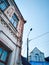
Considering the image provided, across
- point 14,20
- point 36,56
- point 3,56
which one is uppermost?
point 14,20

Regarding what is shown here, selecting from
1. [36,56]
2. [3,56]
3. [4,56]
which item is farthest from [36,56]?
[3,56]

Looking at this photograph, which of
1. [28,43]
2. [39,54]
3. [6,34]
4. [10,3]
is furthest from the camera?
[39,54]

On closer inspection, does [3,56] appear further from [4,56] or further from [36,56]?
[36,56]

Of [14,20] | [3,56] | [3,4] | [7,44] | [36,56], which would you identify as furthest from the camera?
[36,56]

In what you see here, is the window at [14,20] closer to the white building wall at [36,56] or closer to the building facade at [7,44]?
the building facade at [7,44]

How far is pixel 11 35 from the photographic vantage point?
5.83 metres

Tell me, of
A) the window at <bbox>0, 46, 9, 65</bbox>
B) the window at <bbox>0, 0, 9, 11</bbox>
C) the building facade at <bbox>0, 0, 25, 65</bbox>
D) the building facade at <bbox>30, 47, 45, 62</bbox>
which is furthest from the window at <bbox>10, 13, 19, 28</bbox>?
the building facade at <bbox>30, 47, 45, 62</bbox>

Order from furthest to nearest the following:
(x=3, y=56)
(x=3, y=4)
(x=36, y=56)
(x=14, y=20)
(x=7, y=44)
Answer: (x=36, y=56)
(x=14, y=20)
(x=3, y=4)
(x=7, y=44)
(x=3, y=56)

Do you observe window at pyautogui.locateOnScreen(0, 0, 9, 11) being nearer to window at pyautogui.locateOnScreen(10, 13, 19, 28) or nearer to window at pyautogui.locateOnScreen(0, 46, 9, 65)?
window at pyautogui.locateOnScreen(10, 13, 19, 28)

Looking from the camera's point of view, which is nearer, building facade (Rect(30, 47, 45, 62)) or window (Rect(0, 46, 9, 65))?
window (Rect(0, 46, 9, 65))

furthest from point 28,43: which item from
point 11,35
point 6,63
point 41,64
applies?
point 6,63

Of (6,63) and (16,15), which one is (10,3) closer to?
(16,15)

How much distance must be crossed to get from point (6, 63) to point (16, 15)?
14.3 ft

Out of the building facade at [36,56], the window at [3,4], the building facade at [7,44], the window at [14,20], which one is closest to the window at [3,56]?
the building facade at [7,44]
